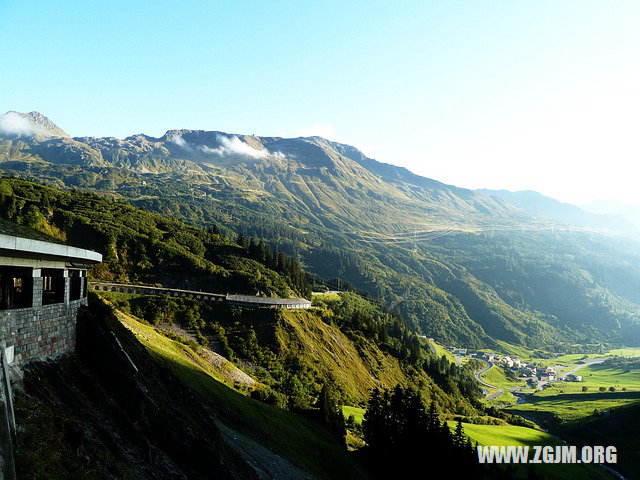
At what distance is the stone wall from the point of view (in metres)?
14.9

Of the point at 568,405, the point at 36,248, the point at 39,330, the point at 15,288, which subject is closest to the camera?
the point at 36,248

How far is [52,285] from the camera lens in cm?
1941

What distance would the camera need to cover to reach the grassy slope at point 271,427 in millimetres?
39125

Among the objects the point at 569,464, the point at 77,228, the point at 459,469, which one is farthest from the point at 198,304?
the point at 569,464

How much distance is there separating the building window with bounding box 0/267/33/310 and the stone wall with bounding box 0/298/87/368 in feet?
1.24

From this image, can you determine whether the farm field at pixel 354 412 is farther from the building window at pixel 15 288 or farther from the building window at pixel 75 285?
the building window at pixel 15 288

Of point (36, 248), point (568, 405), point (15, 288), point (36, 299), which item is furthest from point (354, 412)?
point (568, 405)

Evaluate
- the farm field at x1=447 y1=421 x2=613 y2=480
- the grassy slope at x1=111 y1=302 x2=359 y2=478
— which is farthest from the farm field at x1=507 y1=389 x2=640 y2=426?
the grassy slope at x1=111 y1=302 x2=359 y2=478

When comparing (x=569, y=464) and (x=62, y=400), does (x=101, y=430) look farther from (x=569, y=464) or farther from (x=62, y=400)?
(x=569, y=464)

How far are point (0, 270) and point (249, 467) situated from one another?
22.3 m

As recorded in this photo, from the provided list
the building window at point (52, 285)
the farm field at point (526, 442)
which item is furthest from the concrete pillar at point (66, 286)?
→ the farm field at point (526, 442)

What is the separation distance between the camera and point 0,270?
15.0 m

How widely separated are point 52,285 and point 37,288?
2.55 meters

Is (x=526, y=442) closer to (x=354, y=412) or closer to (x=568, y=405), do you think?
(x=354, y=412)
